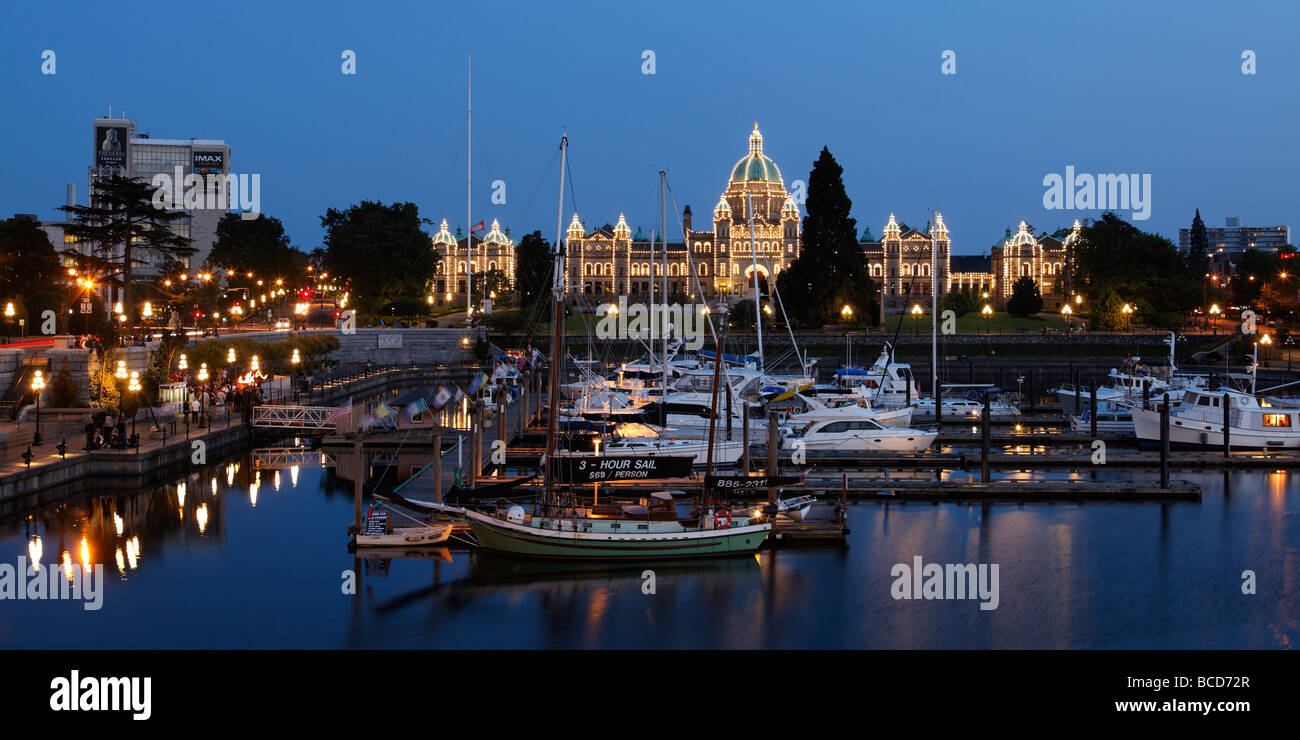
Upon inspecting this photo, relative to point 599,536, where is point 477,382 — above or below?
above

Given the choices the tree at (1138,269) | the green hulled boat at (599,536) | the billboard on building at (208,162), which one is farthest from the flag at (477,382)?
the billboard on building at (208,162)

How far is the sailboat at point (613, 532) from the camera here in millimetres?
28172

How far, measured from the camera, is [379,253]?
105 m

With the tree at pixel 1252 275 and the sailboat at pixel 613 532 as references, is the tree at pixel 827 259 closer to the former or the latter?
the tree at pixel 1252 275

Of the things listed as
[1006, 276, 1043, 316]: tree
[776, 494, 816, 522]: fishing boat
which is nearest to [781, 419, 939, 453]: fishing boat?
[776, 494, 816, 522]: fishing boat

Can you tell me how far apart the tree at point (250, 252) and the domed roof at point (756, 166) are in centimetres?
7835

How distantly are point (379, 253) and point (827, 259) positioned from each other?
1516 inches

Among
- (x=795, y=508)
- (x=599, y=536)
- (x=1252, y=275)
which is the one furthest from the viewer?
(x=1252, y=275)

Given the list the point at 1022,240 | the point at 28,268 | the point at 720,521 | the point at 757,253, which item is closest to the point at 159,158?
the point at 757,253

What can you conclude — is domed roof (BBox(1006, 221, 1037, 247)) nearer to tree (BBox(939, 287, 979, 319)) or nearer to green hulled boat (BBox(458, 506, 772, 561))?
tree (BBox(939, 287, 979, 319))

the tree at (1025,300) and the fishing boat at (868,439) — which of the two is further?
the tree at (1025,300)

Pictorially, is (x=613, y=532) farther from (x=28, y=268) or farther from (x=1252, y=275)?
(x=1252, y=275)
